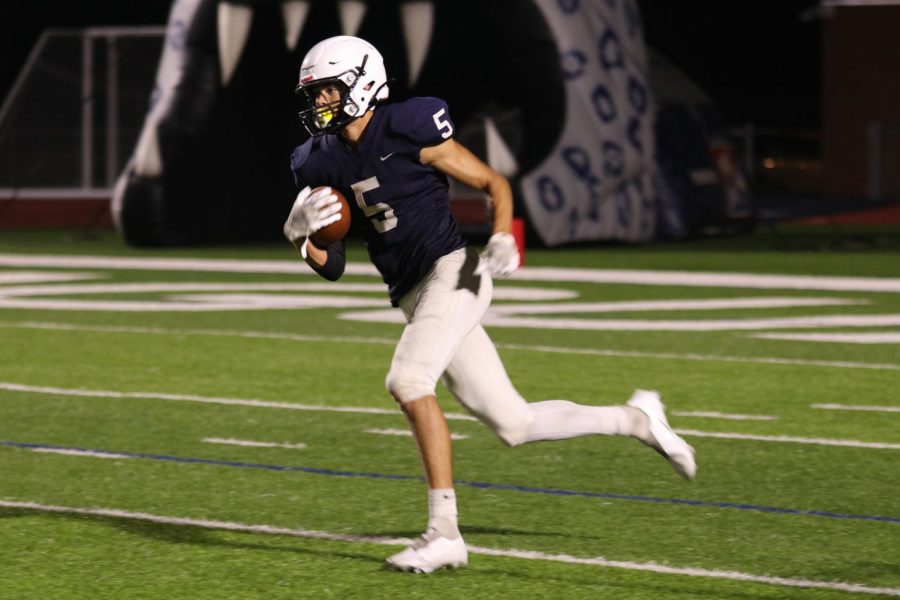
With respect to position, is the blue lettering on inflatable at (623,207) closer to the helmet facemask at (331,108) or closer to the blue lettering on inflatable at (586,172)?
the blue lettering on inflatable at (586,172)

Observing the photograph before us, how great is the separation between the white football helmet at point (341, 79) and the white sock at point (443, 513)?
1139 mm

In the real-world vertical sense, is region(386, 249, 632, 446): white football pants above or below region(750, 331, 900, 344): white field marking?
above

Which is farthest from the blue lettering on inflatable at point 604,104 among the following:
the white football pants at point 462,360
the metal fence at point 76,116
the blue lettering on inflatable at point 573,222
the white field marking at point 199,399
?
the white football pants at point 462,360

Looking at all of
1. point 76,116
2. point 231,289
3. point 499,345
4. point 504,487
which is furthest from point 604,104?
point 504,487

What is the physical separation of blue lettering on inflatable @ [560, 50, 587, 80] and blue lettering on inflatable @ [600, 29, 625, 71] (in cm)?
33

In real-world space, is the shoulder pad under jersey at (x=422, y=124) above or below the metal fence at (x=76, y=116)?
above

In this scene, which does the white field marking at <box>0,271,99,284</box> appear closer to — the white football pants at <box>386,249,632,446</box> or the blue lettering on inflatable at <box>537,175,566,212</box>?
the blue lettering on inflatable at <box>537,175,566,212</box>

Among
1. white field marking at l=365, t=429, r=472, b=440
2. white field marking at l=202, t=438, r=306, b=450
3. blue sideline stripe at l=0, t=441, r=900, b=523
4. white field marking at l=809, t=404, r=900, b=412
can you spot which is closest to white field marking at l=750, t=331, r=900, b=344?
white field marking at l=809, t=404, r=900, b=412

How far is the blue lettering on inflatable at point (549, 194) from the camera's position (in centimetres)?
2064

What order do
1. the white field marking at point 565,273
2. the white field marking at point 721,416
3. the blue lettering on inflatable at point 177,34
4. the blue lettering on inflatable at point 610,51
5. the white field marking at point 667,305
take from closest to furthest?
the white field marking at point 721,416
the white field marking at point 667,305
the white field marking at point 565,273
the blue lettering on inflatable at point 610,51
the blue lettering on inflatable at point 177,34

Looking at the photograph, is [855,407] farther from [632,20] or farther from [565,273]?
[632,20]

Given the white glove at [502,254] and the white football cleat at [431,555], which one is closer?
the white football cleat at [431,555]

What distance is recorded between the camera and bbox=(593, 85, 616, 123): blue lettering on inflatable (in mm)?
20938

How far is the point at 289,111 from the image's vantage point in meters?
22.7
